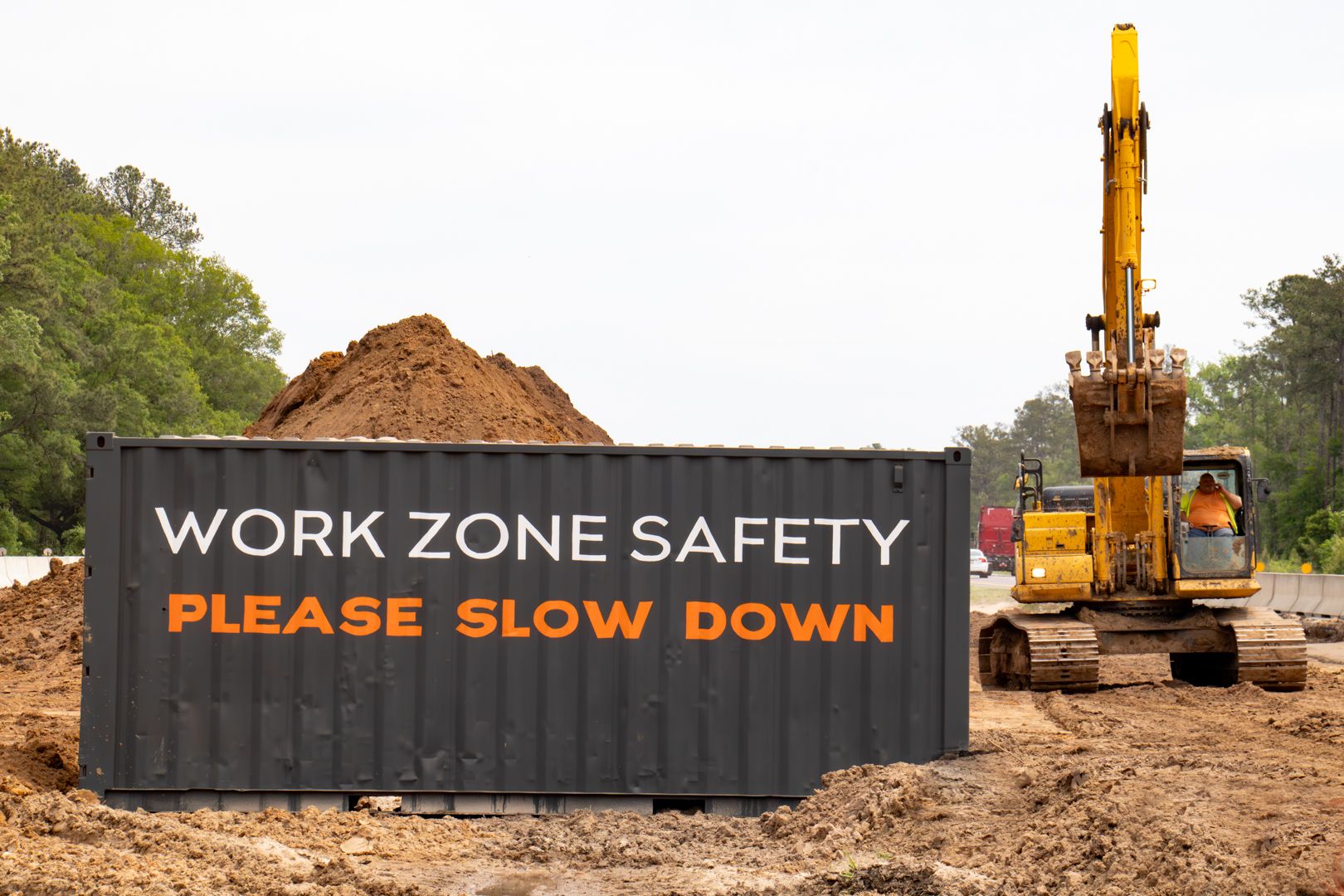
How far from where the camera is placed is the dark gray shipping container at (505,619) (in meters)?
9.57

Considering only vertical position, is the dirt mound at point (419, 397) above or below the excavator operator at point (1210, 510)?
above

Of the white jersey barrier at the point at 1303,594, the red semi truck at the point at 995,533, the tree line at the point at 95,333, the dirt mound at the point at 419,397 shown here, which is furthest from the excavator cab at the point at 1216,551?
the red semi truck at the point at 995,533

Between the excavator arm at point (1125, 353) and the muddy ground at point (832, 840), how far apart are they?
4932 mm

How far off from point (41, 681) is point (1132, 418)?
13.5 metres

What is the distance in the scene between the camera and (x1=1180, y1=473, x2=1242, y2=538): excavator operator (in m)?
17.2

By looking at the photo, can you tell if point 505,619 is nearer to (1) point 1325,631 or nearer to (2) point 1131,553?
(2) point 1131,553

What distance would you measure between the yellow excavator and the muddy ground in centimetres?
557

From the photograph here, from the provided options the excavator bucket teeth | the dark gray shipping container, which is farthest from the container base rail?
the excavator bucket teeth

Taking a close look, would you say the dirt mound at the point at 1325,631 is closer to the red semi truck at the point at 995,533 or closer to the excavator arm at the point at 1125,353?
the excavator arm at the point at 1125,353

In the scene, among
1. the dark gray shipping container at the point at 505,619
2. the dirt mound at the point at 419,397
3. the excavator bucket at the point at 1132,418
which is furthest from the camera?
the dirt mound at the point at 419,397

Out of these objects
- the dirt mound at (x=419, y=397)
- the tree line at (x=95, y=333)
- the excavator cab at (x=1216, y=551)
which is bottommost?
the excavator cab at (x=1216, y=551)

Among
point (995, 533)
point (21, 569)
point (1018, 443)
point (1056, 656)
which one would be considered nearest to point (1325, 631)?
point (1056, 656)

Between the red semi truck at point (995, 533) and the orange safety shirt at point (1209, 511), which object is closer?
the orange safety shirt at point (1209, 511)

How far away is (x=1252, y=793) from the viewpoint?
8.57 metres
